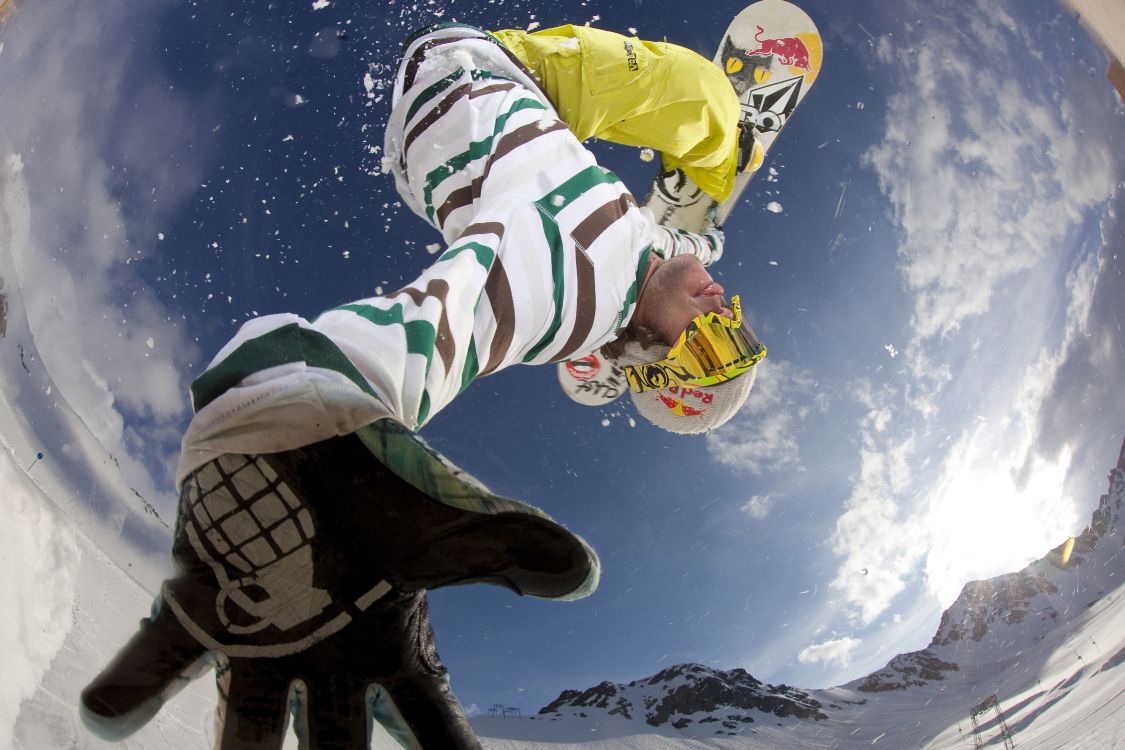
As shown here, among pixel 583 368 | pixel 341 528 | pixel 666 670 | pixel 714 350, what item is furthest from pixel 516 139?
pixel 666 670

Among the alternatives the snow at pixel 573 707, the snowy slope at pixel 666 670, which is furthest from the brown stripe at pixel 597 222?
the snowy slope at pixel 666 670

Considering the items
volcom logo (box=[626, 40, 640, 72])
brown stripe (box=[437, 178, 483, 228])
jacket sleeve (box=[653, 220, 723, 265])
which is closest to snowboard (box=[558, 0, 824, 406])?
jacket sleeve (box=[653, 220, 723, 265])

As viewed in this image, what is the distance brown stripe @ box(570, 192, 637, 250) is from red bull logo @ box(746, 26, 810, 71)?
46.5 inches

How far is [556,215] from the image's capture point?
2.61 feet

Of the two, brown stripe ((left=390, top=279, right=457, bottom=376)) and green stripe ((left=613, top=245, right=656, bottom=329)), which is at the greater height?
green stripe ((left=613, top=245, right=656, bottom=329))

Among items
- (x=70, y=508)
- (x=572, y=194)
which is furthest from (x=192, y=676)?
(x=70, y=508)

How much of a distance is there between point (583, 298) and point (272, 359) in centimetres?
42

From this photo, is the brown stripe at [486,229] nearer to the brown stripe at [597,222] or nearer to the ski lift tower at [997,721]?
the brown stripe at [597,222]

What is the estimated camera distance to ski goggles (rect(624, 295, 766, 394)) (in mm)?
1056

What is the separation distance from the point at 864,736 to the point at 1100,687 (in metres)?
0.57

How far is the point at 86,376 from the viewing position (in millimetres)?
1604

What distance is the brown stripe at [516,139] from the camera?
86 cm

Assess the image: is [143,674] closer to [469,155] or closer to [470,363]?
[470,363]

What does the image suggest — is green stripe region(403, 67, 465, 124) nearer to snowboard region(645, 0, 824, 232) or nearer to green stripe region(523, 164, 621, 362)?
green stripe region(523, 164, 621, 362)
